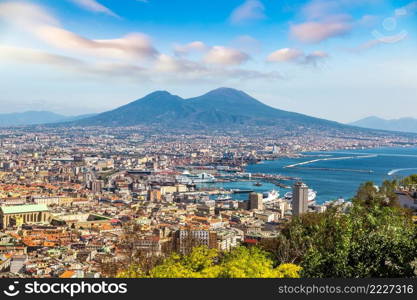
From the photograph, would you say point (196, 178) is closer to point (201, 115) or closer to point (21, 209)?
point (21, 209)

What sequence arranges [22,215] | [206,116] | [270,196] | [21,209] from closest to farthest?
1. [22,215]
2. [21,209]
3. [270,196]
4. [206,116]

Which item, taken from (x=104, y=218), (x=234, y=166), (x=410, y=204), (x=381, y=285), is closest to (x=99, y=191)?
(x=104, y=218)

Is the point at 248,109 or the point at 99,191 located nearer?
the point at 99,191

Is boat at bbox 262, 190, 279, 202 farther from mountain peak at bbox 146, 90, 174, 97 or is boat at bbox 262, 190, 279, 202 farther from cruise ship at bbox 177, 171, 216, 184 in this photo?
mountain peak at bbox 146, 90, 174, 97

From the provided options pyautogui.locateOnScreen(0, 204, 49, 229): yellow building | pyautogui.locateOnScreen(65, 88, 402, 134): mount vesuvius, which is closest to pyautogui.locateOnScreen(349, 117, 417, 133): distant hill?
pyautogui.locateOnScreen(65, 88, 402, 134): mount vesuvius

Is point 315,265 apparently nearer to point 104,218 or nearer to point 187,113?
point 104,218

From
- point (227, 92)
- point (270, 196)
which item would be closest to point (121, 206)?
point (270, 196)
